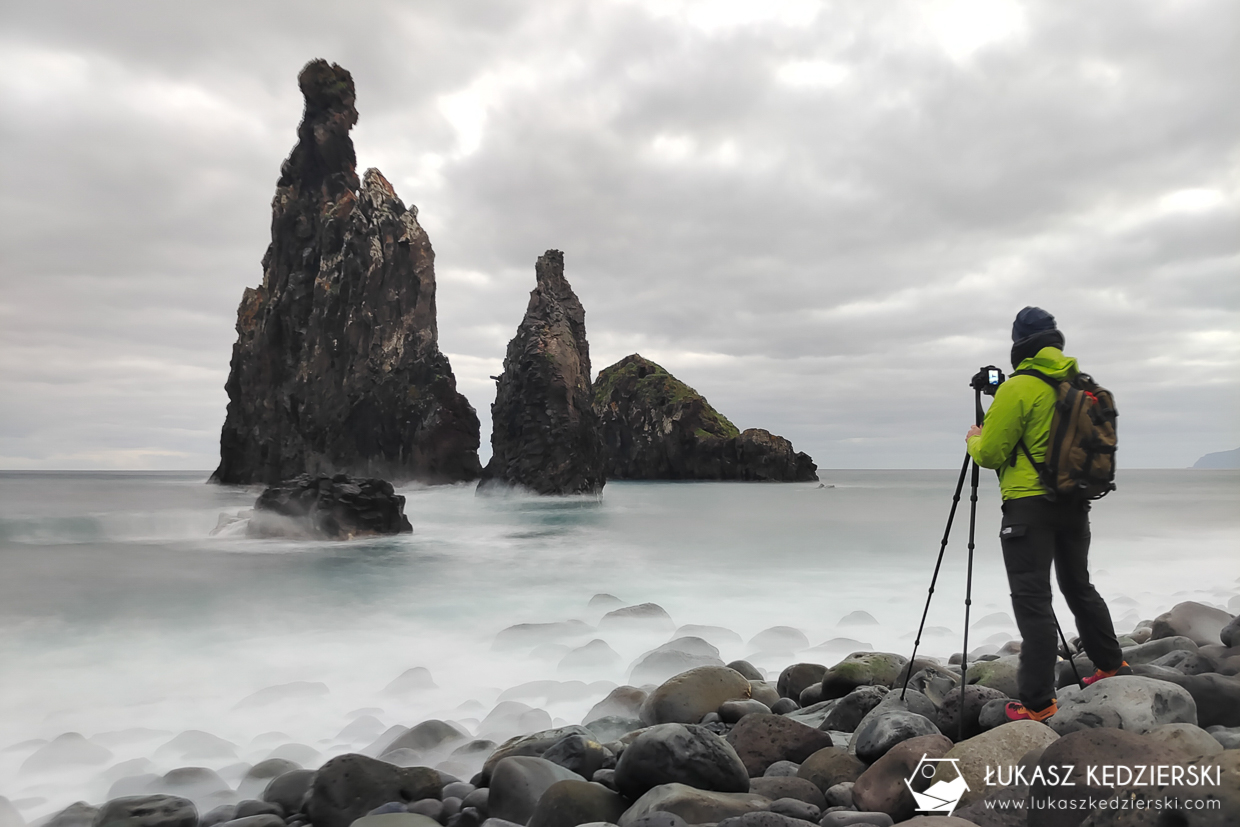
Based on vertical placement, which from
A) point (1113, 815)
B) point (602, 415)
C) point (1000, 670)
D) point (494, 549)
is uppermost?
point (602, 415)

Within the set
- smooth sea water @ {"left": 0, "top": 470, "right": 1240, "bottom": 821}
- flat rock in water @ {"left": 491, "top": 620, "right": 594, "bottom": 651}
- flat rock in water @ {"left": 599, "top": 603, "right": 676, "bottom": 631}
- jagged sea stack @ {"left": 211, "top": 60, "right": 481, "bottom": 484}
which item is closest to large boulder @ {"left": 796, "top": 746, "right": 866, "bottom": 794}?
smooth sea water @ {"left": 0, "top": 470, "right": 1240, "bottom": 821}

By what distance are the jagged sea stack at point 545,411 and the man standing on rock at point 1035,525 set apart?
3515cm

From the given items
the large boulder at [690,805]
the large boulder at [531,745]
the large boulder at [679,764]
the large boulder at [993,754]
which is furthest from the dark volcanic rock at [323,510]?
the large boulder at [993,754]

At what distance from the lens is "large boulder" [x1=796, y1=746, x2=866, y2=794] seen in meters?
3.37

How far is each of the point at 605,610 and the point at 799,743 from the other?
577cm

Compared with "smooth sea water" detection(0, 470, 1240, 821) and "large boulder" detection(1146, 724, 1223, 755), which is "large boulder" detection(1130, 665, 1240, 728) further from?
"smooth sea water" detection(0, 470, 1240, 821)

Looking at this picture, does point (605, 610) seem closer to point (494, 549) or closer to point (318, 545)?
point (494, 549)

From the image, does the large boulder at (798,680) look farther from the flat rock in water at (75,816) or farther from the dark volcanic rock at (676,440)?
the dark volcanic rock at (676,440)

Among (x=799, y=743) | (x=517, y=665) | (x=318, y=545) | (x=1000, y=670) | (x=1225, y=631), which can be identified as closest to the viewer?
(x=799, y=743)

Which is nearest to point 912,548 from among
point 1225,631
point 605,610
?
point 605,610

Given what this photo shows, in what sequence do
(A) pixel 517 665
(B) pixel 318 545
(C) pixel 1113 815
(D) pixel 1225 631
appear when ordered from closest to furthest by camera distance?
(C) pixel 1113 815 → (D) pixel 1225 631 → (A) pixel 517 665 → (B) pixel 318 545

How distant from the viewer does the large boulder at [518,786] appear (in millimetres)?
3273

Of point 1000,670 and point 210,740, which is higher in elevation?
point 1000,670

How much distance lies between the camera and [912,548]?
16.9 m
